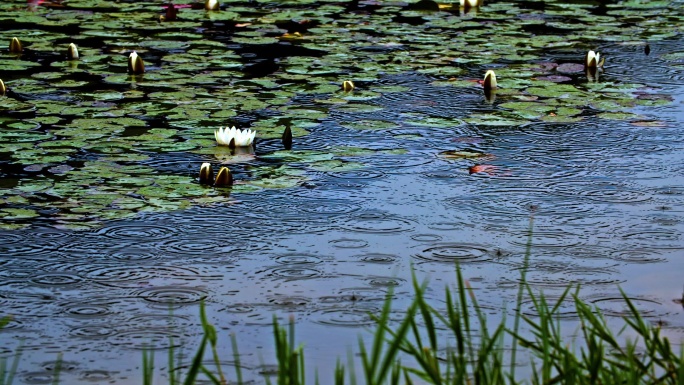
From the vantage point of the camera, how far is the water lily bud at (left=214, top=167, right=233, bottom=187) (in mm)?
4297

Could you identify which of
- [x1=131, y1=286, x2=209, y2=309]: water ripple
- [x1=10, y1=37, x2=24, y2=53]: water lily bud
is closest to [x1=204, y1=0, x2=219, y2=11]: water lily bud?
[x1=10, y1=37, x2=24, y2=53]: water lily bud

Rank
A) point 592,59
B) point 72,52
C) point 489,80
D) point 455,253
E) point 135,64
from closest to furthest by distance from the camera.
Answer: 1. point 455,253
2. point 489,80
3. point 135,64
4. point 592,59
5. point 72,52

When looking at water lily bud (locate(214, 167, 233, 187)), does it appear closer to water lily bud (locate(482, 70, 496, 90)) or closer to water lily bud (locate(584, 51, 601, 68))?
water lily bud (locate(482, 70, 496, 90))

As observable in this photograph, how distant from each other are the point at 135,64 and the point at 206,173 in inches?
78.8

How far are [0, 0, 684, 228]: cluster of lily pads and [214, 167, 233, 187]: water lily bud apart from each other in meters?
0.05

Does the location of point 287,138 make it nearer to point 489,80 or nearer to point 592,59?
point 489,80

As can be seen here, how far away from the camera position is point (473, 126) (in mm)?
5207

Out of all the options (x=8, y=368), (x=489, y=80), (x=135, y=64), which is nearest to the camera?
(x=8, y=368)

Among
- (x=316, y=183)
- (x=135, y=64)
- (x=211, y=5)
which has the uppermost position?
(x=211, y=5)

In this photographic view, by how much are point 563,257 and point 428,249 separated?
1.40ft

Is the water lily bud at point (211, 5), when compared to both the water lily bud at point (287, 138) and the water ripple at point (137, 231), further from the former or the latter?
the water ripple at point (137, 231)

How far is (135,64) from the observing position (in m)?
6.12

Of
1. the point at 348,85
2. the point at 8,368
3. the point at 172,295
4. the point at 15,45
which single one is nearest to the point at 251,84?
the point at 348,85

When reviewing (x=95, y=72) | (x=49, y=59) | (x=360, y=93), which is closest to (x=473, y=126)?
(x=360, y=93)
